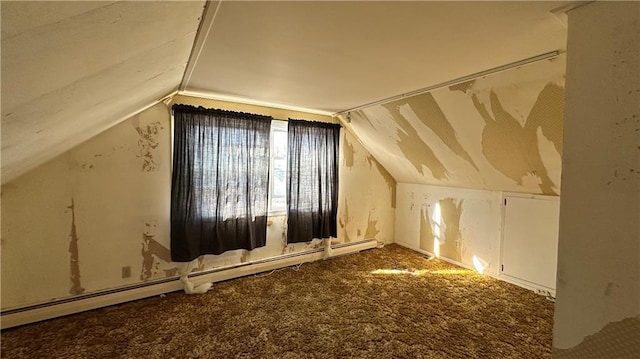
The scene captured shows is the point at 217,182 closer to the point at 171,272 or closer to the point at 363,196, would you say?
the point at 171,272

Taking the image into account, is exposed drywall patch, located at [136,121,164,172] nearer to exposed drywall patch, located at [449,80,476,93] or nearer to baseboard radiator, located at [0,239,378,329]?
baseboard radiator, located at [0,239,378,329]

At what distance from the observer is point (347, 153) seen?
13.3 feet

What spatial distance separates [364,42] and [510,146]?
1.87 m

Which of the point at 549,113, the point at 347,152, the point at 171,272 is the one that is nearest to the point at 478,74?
the point at 549,113

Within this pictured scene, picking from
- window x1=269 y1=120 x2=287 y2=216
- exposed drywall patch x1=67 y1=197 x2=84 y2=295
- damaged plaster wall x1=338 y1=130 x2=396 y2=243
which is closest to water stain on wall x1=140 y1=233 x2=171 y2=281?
exposed drywall patch x1=67 y1=197 x2=84 y2=295

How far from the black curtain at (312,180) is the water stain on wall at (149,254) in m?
1.42

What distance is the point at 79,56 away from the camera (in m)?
0.91

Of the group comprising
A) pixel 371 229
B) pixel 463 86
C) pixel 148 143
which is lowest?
pixel 371 229

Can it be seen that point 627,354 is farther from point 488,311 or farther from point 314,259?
point 314,259

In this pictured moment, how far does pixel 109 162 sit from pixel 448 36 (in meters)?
2.91

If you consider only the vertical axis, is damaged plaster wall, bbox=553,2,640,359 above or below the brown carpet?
above

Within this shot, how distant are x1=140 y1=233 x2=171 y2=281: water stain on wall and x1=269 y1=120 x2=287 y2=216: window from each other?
123cm

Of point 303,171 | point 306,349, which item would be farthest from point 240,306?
point 303,171

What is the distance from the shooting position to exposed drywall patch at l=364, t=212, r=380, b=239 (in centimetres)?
434
